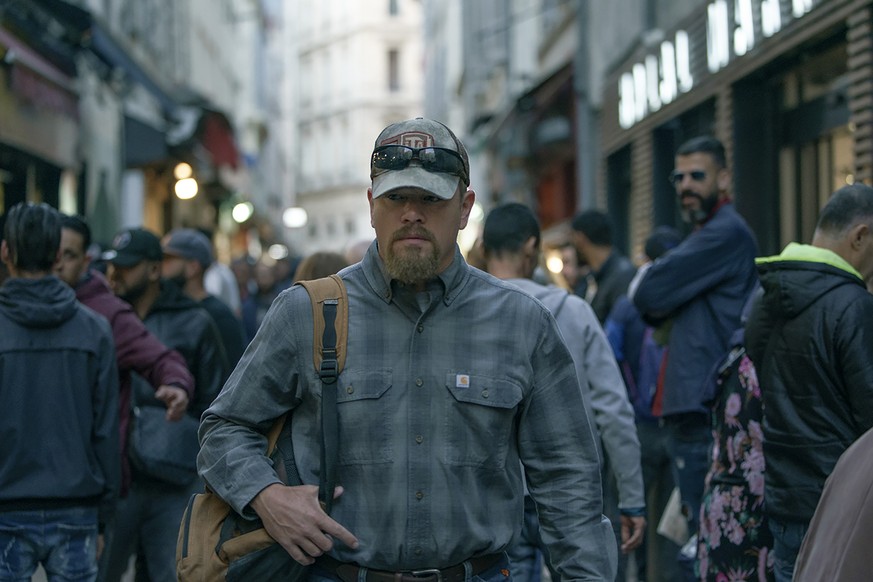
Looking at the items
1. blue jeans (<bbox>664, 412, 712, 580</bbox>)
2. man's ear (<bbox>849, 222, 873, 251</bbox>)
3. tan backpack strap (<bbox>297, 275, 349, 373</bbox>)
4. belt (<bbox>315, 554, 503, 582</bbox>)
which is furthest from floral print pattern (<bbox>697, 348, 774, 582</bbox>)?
tan backpack strap (<bbox>297, 275, 349, 373</bbox>)

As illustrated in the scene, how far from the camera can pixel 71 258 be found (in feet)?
20.8

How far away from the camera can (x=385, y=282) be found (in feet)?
11.0

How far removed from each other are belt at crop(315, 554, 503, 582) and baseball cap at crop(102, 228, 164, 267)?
354cm

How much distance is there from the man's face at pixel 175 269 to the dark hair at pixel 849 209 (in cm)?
406

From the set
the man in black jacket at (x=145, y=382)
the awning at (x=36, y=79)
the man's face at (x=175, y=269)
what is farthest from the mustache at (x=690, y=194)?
the awning at (x=36, y=79)

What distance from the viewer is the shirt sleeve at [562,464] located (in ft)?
11.0

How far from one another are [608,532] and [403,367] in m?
0.64

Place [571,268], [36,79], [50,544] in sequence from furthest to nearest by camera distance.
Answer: [36,79] < [571,268] < [50,544]

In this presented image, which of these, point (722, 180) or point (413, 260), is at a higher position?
point (722, 180)

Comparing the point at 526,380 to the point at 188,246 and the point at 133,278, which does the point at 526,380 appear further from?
the point at 188,246

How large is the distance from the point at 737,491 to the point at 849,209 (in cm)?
113

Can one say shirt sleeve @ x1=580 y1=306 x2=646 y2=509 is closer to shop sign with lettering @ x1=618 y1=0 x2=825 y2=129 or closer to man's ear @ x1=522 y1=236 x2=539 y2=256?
man's ear @ x1=522 y1=236 x2=539 y2=256

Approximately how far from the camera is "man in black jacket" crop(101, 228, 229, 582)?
19.7 feet

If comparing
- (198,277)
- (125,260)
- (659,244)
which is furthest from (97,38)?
(125,260)
